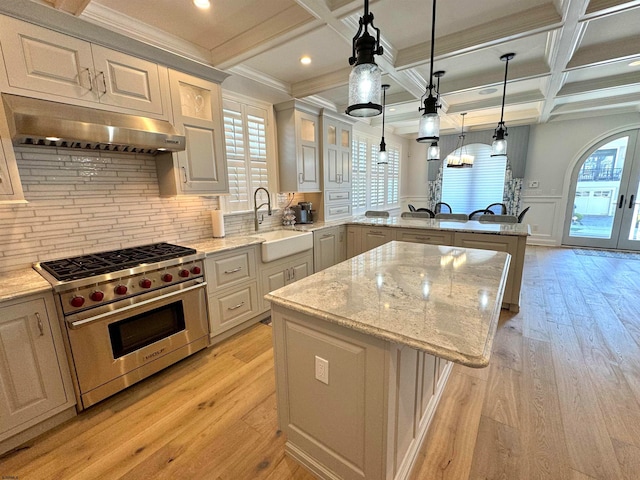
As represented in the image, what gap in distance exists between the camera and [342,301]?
1266mm

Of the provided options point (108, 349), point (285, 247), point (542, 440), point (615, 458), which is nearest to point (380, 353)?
point (542, 440)

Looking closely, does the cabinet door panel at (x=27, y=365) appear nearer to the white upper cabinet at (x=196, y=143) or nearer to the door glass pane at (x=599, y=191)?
the white upper cabinet at (x=196, y=143)

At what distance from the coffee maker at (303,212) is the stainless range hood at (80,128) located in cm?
192

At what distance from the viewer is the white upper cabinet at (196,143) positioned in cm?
238

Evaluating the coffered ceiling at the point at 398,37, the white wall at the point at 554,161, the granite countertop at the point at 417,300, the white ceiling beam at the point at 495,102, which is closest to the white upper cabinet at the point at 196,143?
the coffered ceiling at the point at 398,37

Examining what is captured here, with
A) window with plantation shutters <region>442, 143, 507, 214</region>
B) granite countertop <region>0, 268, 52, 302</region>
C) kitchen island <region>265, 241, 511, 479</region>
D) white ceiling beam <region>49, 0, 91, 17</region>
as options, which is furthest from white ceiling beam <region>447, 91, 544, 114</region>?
granite countertop <region>0, 268, 52, 302</region>

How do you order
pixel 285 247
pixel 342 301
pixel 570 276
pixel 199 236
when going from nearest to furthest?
pixel 342 301 → pixel 199 236 → pixel 285 247 → pixel 570 276

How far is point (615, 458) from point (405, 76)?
3541 mm

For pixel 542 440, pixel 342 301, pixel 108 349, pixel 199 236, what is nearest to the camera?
pixel 342 301

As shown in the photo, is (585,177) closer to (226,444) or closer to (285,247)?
(285,247)

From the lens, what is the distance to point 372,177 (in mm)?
5918

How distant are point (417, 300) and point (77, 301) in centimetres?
193

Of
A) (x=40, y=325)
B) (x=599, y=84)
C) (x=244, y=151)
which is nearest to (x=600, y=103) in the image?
(x=599, y=84)

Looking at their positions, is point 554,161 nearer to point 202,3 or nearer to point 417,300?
point 417,300
